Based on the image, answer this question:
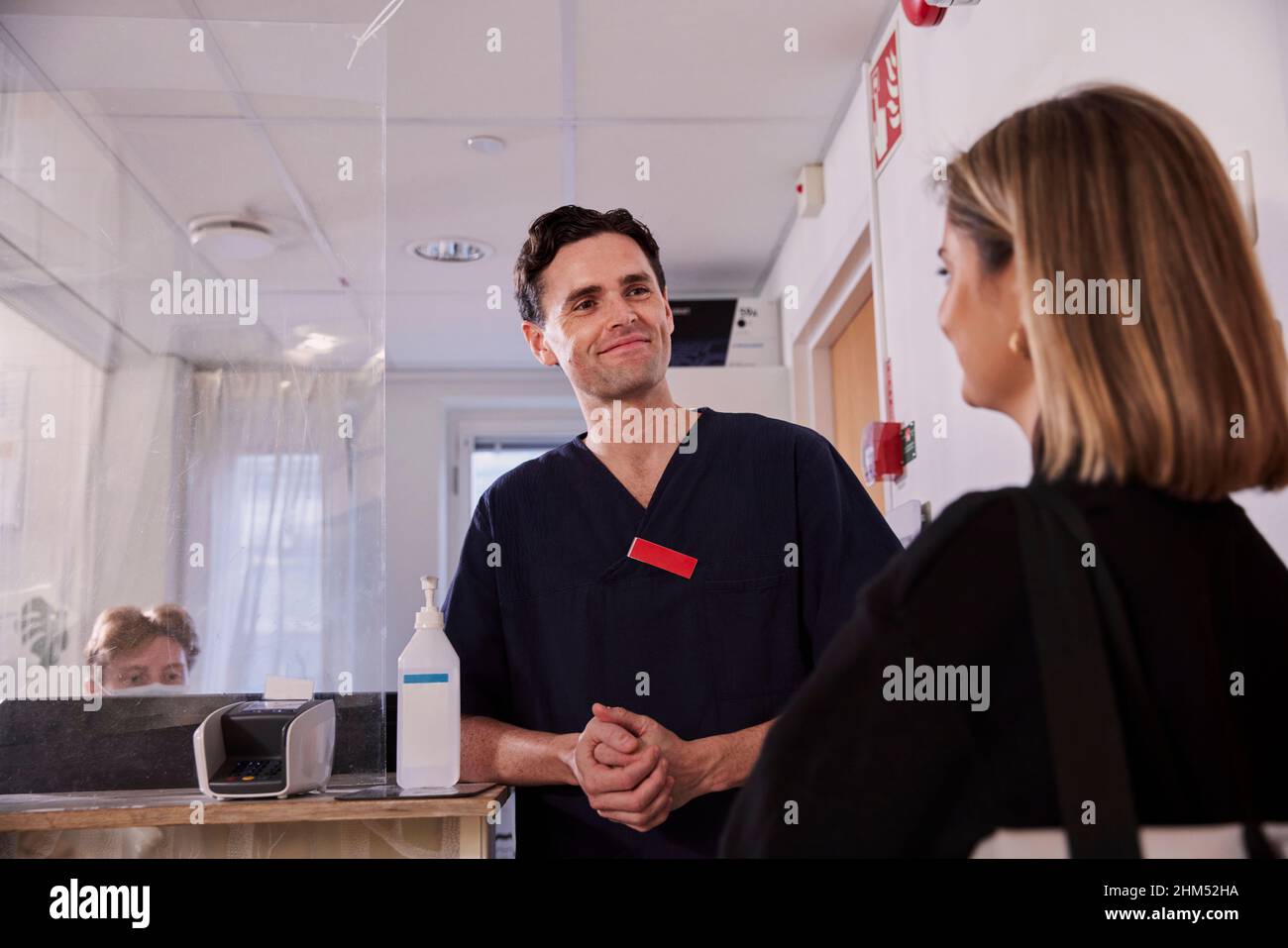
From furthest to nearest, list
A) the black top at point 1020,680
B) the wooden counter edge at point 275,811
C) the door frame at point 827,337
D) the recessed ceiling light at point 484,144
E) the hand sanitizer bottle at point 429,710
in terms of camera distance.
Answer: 1. the recessed ceiling light at point 484,144
2. the door frame at point 827,337
3. the hand sanitizer bottle at point 429,710
4. the wooden counter edge at point 275,811
5. the black top at point 1020,680

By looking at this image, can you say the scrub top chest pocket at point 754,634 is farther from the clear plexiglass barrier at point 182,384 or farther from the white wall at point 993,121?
the clear plexiglass barrier at point 182,384

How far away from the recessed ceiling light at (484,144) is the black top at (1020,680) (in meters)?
1.53

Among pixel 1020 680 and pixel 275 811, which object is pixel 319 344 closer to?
pixel 275 811

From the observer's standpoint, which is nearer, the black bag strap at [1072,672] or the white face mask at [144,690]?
the black bag strap at [1072,672]

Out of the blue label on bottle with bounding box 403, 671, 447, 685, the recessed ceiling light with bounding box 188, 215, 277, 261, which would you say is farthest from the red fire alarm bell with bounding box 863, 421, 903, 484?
the recessed ceiling light with bounding box 188, 215, 277, 261

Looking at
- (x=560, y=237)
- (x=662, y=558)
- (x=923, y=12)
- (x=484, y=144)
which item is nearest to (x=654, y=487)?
(x=662, y=558)

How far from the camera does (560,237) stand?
56.6 inches

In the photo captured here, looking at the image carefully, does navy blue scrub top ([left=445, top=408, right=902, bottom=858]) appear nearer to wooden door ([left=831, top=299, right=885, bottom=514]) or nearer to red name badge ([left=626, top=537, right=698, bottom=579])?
red name badge ([left=626, top=537, right=698, bottom=579])

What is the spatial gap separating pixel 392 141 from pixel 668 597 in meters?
1.32

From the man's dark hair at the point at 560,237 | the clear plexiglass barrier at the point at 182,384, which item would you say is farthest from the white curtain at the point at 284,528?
the man's dark hair at the point at 560,237

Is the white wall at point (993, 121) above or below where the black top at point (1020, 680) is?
above

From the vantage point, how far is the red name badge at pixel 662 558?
1331 millimetres

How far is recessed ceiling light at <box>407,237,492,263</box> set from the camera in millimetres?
2270
